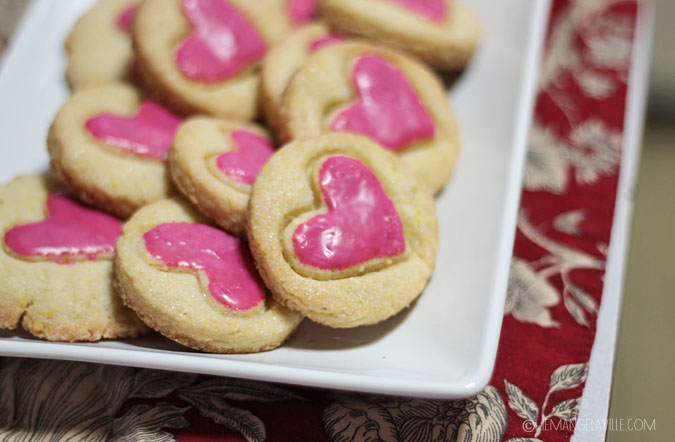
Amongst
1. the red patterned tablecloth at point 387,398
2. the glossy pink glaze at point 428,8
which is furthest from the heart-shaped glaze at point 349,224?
the glossy pink glaze at point 428,8

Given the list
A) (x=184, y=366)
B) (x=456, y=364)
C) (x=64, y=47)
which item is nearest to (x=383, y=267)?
(x=456, y=364)

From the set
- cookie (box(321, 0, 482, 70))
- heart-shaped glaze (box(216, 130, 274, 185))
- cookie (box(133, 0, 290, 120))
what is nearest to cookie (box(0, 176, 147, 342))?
heart-shaped glaze (box(216, 130, 274, 185))

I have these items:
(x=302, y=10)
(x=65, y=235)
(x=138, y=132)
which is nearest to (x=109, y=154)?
(x=138, y=132)

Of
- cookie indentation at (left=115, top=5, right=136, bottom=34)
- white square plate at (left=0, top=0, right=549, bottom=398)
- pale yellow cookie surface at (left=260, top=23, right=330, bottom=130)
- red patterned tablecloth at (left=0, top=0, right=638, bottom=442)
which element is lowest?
red patterned tablecloth at (left=0, top=0, right=638, bottom=442)

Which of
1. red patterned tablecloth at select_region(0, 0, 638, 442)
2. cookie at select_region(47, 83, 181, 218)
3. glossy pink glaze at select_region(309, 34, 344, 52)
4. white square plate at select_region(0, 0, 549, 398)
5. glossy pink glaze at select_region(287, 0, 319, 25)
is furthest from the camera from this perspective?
→ glossy pink glaze at select_region(287, 0, 319, 25)

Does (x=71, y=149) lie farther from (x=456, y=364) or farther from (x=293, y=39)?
(x=456, y=364)

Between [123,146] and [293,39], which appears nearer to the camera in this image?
[123,146]

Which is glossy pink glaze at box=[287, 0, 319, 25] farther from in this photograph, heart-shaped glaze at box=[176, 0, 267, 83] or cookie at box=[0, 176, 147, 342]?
cookie at box=[0, 176, 147, 342]
